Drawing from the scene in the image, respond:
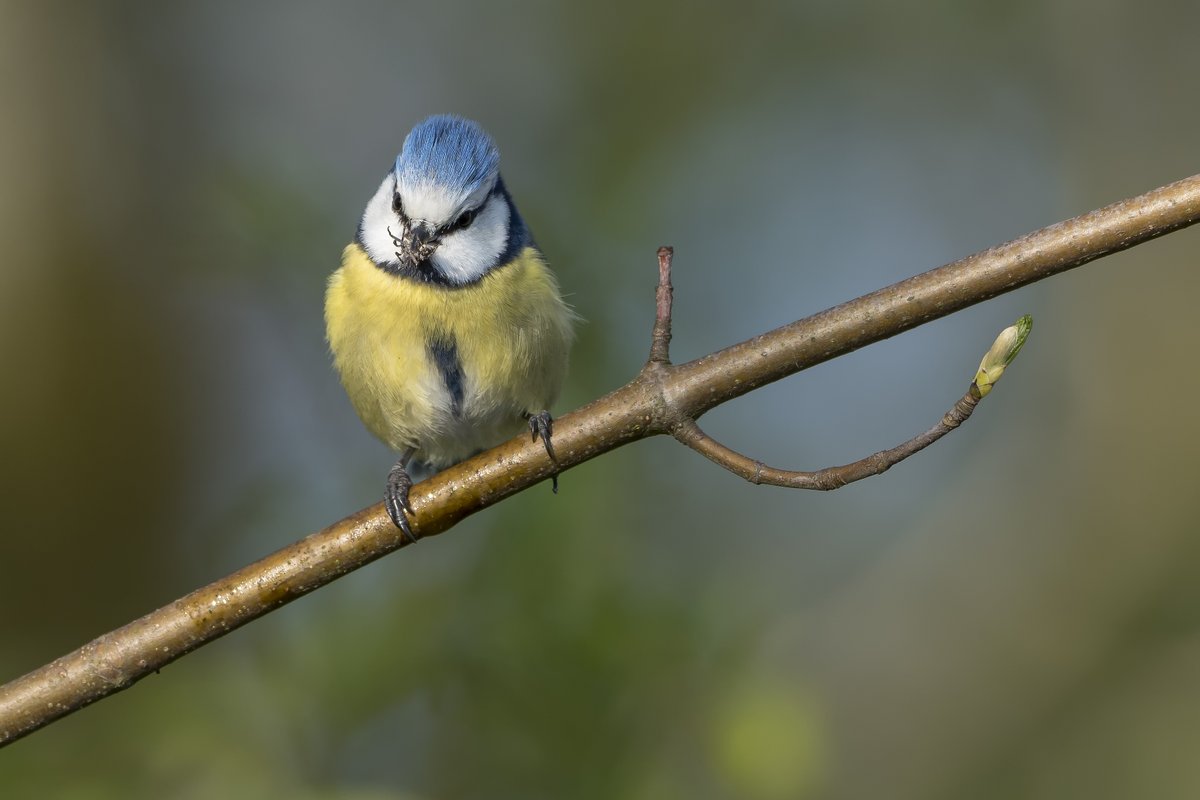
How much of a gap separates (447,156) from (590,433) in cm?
93

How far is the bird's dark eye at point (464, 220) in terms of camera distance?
2699 millimetres

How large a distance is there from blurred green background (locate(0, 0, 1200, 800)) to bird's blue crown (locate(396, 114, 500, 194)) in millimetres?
887

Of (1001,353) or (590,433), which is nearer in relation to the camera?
(1001,353)

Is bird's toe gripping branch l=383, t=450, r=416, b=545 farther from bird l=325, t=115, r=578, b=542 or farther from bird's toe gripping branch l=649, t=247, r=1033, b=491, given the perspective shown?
bird's toe gripping branch l=649, t=247, r=1033, b=491

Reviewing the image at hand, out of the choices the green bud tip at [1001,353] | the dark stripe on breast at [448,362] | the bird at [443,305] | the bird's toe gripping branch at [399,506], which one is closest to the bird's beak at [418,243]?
the bird at [443,305]

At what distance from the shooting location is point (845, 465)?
1.88m

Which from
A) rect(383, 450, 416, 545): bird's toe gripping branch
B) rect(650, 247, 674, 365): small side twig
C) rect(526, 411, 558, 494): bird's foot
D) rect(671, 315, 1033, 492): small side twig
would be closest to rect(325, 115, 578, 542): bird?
rect(383, 450, 416, 545): bird's toe gripping branch

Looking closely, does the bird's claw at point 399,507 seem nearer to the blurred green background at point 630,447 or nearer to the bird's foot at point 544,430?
the bird's foot at point 544,430

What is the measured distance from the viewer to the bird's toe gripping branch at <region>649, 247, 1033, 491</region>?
5.55 feet

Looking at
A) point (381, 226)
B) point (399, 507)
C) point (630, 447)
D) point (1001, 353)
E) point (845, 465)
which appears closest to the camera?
point (1001, 353)

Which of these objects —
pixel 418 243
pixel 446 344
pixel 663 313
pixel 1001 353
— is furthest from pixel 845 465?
pixel 418 243

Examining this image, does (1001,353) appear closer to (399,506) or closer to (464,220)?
(399,506)

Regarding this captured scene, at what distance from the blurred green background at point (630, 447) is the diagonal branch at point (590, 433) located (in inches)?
24.1

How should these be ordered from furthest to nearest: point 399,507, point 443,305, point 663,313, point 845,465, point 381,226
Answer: point 381,226 → point 443,305 → point 399,507 → point 663,313 → point 845,465
